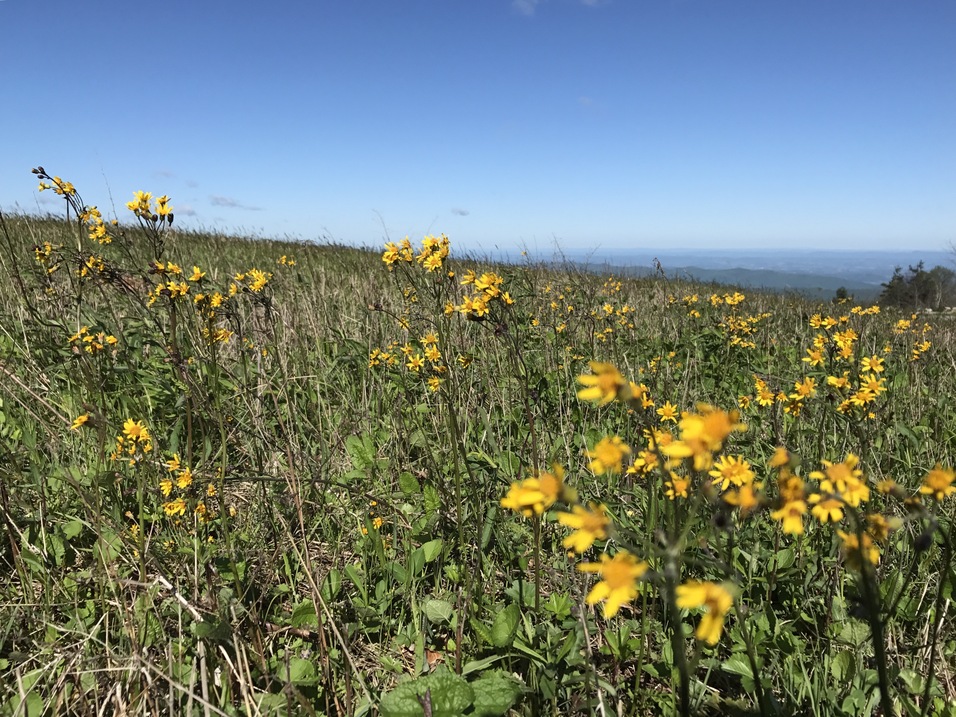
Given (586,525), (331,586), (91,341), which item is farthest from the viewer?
(91,341)

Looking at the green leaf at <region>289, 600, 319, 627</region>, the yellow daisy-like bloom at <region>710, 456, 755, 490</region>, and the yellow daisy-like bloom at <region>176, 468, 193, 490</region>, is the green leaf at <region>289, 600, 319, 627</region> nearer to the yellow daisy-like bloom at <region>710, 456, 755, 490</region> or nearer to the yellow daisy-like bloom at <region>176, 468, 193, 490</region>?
the yellow daisy-like bloom at <region>176, 468, 193, 490</region>

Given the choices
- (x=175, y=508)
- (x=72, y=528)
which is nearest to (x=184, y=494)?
(x=175, y=508)

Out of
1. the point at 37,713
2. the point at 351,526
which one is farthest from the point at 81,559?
the point at 351,526

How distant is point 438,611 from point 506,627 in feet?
0.95

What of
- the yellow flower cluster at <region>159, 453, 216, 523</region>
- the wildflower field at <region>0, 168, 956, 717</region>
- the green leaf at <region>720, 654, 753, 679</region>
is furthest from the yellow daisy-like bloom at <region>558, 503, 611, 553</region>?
the yellow flower cluster at <region>159, 453, 216, 523</region>

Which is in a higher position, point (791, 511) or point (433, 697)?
point (791, 511)

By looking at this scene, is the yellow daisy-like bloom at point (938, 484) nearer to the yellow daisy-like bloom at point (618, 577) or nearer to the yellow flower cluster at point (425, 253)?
the yellow daisy-like bloom at point (618, 577)

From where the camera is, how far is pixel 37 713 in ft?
4.59

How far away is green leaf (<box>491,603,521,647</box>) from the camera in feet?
5.35

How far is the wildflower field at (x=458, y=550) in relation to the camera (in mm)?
1200

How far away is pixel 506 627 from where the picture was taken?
1.65 meters

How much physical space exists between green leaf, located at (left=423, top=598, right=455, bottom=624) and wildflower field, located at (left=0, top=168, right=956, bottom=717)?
0.04 feet

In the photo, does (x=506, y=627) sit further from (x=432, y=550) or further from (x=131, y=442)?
(x=131, y=442)

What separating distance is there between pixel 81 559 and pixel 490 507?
1.60m
